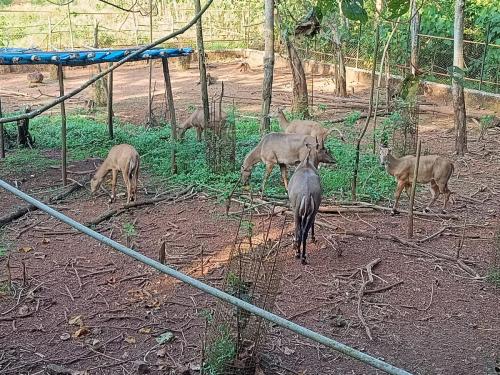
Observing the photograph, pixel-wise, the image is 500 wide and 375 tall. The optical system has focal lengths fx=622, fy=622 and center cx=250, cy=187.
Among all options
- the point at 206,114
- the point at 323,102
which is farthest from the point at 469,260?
the point at 323,102

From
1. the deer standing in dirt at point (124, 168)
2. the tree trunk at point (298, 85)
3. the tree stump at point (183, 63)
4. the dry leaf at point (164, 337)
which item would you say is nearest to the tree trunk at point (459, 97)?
the tree trunk at point (298, 85)

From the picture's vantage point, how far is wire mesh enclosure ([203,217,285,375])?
5.29m

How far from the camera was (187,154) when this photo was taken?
12.4 metres

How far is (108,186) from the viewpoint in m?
11.4

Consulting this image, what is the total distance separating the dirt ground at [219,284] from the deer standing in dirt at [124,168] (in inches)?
13.2

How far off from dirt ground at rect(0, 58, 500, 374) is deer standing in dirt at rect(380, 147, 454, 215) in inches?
15.1

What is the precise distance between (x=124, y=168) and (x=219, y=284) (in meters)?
3.71

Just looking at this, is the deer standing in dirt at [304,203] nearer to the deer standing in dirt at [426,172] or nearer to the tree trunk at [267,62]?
the deer standing in dirt at [426,172]

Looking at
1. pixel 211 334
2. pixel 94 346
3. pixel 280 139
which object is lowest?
pixel 94 346

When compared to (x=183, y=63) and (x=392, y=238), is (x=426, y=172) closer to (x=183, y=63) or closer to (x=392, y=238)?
(x=392, y=238)

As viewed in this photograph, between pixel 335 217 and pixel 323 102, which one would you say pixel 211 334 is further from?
pixel 323 102

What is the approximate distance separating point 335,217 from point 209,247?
6.86 ft

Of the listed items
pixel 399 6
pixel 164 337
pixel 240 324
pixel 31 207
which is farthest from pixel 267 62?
pixel 399 6

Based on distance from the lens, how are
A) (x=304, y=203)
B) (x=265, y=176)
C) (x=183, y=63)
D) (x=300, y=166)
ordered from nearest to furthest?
(x=304, y=203)
(x=300, y=166)
(x=265, y=176)
(x=183, y=63)
